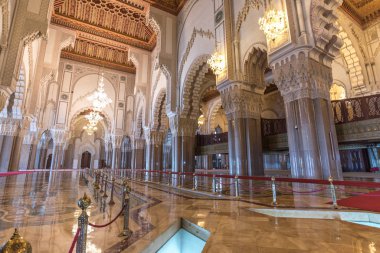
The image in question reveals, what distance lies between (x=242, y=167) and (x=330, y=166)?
2715mm

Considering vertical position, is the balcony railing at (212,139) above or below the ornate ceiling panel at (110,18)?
below

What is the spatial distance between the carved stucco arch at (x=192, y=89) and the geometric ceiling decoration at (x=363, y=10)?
7346 millimetres

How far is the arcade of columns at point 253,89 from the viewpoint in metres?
5.00

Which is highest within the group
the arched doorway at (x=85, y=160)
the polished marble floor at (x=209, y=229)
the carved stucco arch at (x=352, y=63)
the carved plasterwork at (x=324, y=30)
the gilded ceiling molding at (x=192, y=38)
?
the gilded ceiling molding at (x=192, y=38)

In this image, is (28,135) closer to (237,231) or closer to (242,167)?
(242,167)

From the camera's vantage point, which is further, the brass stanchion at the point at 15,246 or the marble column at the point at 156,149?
the marble column at the point at 156,149

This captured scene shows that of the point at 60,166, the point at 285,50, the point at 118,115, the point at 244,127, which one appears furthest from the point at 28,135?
the point at 285,50

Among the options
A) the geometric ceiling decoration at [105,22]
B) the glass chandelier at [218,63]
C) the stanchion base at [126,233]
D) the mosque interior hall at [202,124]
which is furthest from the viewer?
the geometric ceiling decoration at [105,22]

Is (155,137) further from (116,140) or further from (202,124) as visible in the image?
(116,140)

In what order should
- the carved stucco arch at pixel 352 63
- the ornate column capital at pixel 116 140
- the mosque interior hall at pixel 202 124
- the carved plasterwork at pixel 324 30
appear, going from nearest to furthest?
the mosque interior hall at pixel 202 124
the carved plasterwork at pixel 324 30
the carved stucco arch at pixel 352 63
the ornate column capital at pixel 116 140

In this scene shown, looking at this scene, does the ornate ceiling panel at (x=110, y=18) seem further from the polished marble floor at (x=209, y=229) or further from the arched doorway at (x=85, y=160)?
the arched doorway at (x=85, y=160)

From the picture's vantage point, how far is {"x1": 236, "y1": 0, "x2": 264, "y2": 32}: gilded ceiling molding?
7.04 m

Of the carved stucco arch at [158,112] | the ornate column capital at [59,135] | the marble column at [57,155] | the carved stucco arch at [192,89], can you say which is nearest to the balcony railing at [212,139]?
the carved stucco arch at [192,89]

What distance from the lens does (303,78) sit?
506 centimetres
